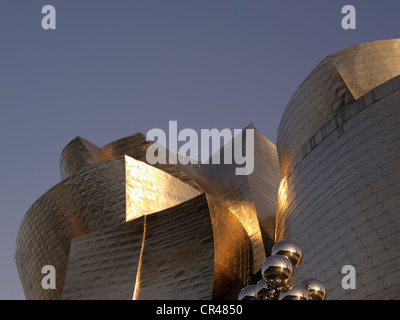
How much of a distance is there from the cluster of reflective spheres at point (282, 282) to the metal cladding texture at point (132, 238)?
22.3 feet

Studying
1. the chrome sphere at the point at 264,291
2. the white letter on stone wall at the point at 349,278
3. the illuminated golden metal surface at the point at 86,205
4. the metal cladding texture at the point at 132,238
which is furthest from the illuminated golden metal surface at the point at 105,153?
the chrome sphere at the point at 264,291

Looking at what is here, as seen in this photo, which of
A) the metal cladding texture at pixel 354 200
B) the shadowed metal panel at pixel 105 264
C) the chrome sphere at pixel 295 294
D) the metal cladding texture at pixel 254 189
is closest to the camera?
the chrome sphere at pixel 295 294

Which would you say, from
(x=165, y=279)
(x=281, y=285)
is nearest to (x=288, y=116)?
(x=165, y=279)

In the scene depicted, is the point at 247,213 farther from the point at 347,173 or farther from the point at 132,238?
the point at 347,173

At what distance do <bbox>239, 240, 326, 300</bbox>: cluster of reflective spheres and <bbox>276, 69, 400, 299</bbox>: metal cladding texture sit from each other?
4.48 m

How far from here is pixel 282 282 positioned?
649cm

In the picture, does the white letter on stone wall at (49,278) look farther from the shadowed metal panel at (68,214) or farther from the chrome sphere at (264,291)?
the chrome sphere at (264,291)

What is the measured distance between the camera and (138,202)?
1562 cm

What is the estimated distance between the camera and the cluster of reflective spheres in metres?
6.36

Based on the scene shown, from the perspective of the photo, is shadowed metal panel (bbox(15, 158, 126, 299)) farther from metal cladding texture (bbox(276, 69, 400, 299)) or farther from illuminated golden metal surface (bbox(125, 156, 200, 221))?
metal cladding texture (bbox(276, 69, 400, 299))

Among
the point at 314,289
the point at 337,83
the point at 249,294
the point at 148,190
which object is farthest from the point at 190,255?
the point at 314,289

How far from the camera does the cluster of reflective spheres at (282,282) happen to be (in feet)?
20.9
